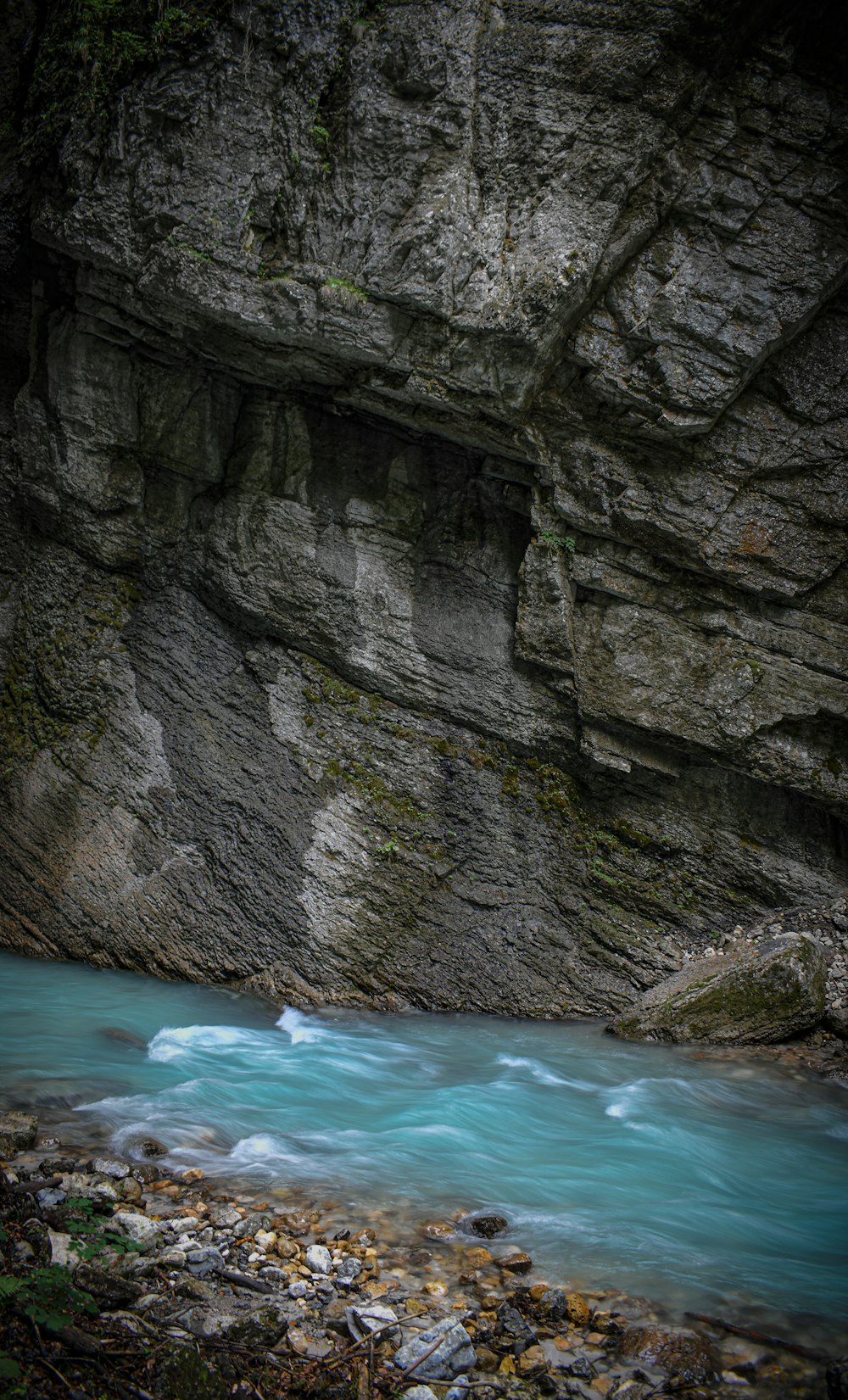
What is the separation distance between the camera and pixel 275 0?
24.2ft

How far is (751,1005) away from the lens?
7379 mm

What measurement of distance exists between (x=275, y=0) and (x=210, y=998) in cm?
930

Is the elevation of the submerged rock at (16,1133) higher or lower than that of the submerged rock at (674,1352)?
lower

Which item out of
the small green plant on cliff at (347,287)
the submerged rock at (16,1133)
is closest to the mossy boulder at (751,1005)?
the submerged rock at (16,1133)

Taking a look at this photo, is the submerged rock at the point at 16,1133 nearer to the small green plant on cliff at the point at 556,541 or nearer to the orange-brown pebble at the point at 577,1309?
the orange-brown pebble at the point at 577,1309

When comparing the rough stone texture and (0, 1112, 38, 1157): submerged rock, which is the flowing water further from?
the rough stone texture

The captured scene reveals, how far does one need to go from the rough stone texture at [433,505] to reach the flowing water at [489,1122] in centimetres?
76

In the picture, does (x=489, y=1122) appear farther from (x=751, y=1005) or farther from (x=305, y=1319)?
(x=751, y=1005)

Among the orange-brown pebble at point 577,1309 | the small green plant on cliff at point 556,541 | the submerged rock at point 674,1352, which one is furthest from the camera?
the small green plant on cliff at point 556,541

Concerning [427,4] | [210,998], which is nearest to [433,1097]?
[210,998]

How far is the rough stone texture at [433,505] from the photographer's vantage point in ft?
23.3

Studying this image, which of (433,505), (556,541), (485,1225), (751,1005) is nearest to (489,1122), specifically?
(485,1225)

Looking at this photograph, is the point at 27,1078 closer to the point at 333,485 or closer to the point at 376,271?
the point at 333,485

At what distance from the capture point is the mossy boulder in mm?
7367
